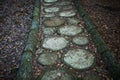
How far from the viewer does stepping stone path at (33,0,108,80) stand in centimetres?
344

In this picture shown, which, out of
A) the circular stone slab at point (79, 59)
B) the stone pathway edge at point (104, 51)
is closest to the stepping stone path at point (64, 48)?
the circular stone slab at point (79, 59)

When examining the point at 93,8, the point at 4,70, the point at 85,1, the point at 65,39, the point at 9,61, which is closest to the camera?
the point at 4,70

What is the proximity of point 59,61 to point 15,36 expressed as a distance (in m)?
1.74

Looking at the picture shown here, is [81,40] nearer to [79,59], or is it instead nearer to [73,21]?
[79,59]

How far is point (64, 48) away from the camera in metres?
4.17

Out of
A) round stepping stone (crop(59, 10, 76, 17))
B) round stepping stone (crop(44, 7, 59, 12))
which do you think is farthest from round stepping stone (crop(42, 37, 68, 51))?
round stepping stone (crop(44, 7, 59, 12))

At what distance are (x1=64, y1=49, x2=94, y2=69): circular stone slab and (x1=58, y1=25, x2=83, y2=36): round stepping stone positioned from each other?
32.4 inches

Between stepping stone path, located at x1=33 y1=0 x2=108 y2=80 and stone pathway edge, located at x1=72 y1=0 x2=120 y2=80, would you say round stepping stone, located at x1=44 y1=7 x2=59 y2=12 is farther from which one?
stone pathway edge, located at x1=72 y1=0 x2=120 y2=80

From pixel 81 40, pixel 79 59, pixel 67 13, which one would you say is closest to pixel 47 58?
pixel 79 59

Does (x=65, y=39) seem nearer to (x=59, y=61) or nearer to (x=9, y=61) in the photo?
(x=59, y=61)

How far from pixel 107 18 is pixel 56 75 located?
3.03 metres

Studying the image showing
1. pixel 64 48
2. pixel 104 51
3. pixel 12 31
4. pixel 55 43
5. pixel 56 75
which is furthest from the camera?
pixel 12 31

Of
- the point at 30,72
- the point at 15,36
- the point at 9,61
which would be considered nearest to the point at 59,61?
the point at 30,72

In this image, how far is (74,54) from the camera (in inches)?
154
